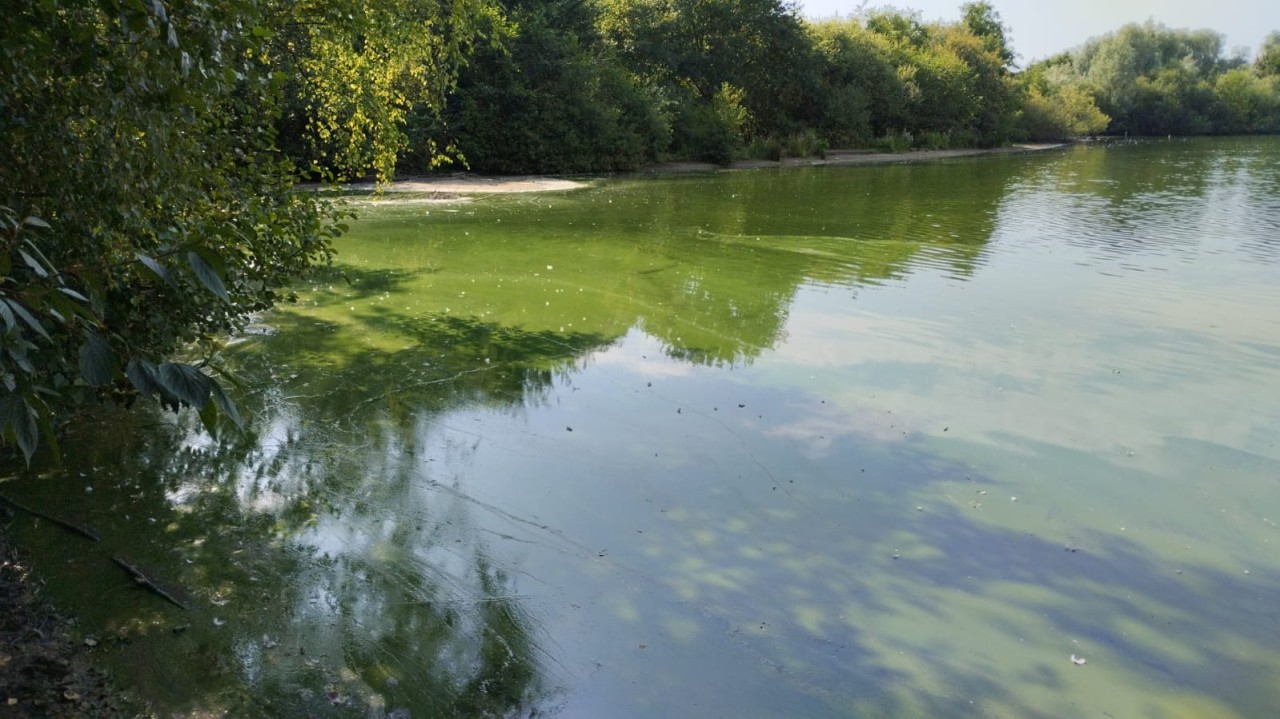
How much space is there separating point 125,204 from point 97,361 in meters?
2.62

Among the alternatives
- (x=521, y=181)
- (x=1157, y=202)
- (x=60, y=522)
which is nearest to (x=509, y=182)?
(x=521, y=181)

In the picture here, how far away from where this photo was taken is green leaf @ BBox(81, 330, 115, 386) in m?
1.83

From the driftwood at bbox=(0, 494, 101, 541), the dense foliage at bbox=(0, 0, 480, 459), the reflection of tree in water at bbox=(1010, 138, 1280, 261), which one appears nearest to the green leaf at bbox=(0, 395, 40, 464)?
the dense foliage at bbox=(0, 0, 480, 459)

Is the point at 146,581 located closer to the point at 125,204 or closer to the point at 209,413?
the point at 125,204

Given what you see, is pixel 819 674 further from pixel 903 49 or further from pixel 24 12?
pixel 903 49

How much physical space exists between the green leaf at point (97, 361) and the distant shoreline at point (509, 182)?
879cm

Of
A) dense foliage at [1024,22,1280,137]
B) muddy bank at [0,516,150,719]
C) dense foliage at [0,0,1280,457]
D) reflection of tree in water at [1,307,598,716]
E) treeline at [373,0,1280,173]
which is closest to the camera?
dense foliage at [0,0,1280,457]

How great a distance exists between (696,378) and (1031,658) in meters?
4.18

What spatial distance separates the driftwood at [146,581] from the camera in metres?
4.27

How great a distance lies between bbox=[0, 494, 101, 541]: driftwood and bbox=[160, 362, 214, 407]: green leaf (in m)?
3.51

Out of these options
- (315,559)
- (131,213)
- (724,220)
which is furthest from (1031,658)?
(724,220)

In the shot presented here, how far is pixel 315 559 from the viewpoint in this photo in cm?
484

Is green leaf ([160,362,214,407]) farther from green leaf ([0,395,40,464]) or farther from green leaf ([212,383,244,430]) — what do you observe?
green leaf ([0,395,40,464])

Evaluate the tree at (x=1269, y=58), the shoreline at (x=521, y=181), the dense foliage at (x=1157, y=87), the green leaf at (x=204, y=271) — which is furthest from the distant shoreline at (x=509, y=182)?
the tree at (x=1269, y=58)
